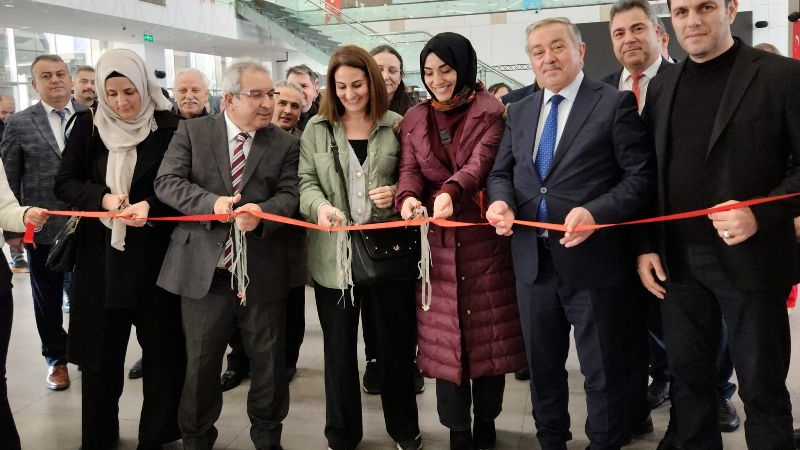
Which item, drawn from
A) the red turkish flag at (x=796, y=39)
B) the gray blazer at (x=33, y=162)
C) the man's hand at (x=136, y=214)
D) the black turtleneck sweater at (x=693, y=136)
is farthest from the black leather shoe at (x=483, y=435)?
the red turkish flag at (x=796, y=39)

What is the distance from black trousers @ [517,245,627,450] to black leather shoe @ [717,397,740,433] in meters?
0.93

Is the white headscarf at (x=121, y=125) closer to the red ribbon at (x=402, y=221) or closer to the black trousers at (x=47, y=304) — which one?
the red ribbon at (x=402, y=221)

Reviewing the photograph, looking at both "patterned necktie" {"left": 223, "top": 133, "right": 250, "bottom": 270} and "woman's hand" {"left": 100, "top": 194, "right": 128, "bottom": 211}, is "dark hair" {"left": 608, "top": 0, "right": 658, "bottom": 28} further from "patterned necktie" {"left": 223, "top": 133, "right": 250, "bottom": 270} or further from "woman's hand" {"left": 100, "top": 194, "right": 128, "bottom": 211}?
"woman's hand" {"left": 100, "top": 194, "right": 128, "bottom": 211}

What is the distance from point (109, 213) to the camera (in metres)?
2.79

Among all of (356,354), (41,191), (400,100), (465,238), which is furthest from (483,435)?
(41,191)

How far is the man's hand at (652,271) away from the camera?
242cm

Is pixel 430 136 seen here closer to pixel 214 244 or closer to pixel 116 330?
pixel 214 244

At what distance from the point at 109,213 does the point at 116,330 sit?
56 cm

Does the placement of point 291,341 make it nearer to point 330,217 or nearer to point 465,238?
point 330,217

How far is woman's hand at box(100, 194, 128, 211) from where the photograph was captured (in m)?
2.80

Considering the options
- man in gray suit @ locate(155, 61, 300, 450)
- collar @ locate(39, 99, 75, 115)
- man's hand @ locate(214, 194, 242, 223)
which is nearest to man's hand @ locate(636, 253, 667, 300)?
man in gray suit @ locate(155, 61, 300, 450)

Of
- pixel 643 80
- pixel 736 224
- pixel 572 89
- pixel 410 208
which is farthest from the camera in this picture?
pixel 643 80

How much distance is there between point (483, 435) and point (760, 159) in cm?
165

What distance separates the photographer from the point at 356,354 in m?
2.90
